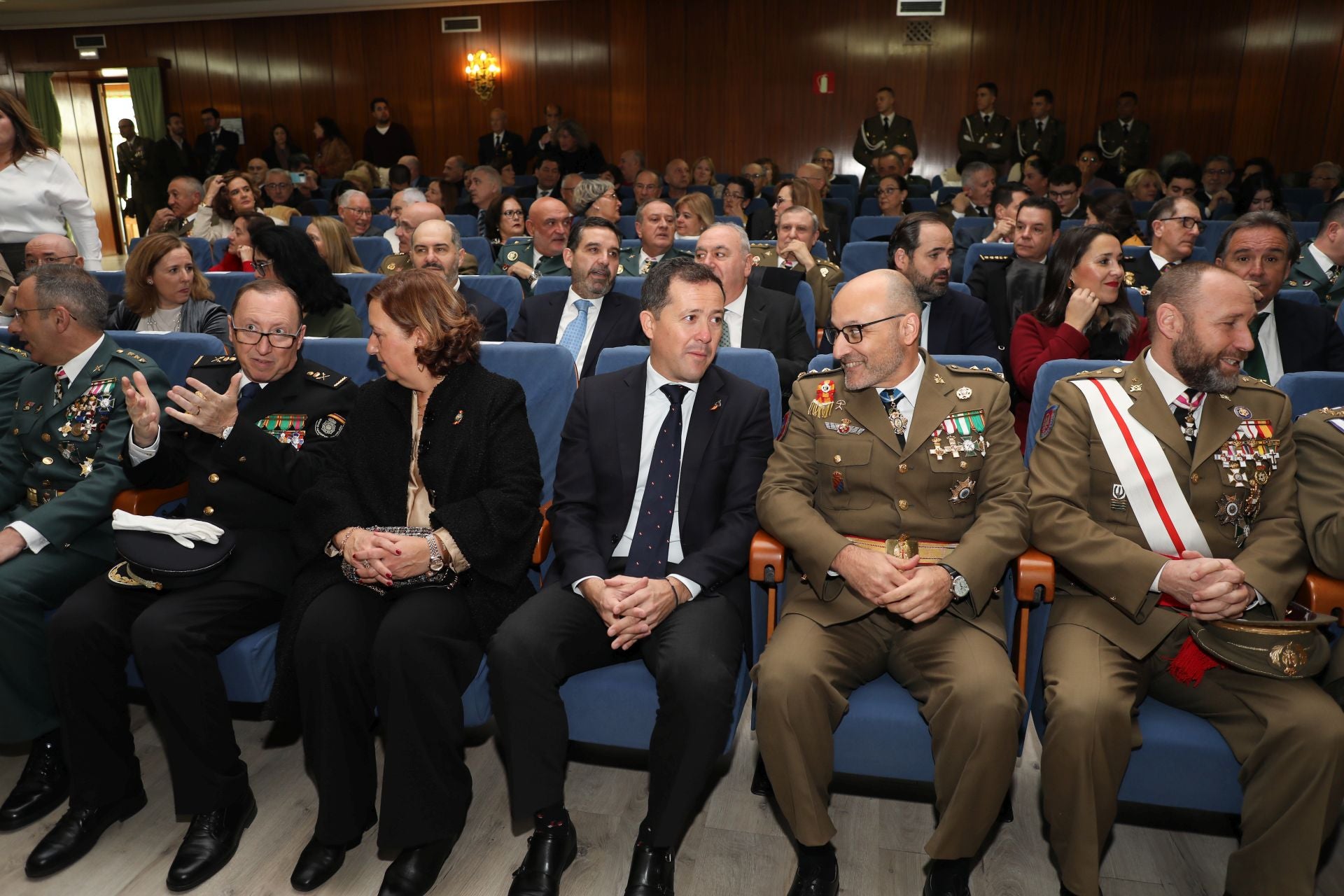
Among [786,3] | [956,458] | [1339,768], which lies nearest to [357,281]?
[956,458]

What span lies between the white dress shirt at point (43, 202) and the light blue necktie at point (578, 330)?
1.86 metres

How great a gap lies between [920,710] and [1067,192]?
5.22m

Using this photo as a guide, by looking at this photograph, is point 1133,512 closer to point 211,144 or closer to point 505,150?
point 505,150

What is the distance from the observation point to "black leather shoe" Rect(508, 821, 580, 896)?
5.91 ft

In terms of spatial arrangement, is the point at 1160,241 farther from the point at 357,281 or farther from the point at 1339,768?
the point at 357,281

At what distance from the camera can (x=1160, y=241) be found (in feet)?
11.8

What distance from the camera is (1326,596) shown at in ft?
5.66

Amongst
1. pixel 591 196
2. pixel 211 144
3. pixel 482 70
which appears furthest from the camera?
pixel 211 144

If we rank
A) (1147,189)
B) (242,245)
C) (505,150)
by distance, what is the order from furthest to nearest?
(505,150)
(1147,189)
(242,245)

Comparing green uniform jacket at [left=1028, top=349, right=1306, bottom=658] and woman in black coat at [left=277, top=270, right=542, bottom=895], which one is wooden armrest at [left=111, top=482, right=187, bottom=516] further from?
green uniform jacket at [left=1028, top=349, right=1306, bottom=658]

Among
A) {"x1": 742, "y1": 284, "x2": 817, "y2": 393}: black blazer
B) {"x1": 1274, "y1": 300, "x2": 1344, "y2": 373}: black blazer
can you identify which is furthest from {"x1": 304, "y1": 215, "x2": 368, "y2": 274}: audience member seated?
{"x1": 1274, "y1": 300, "x2": 1344, "y2": 373}: black blazer

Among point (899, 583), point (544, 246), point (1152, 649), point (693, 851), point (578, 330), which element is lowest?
point (693, 851)

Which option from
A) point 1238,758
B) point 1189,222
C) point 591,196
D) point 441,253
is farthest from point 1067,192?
point 1238,758

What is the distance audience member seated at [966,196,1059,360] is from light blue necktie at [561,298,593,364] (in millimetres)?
1548
